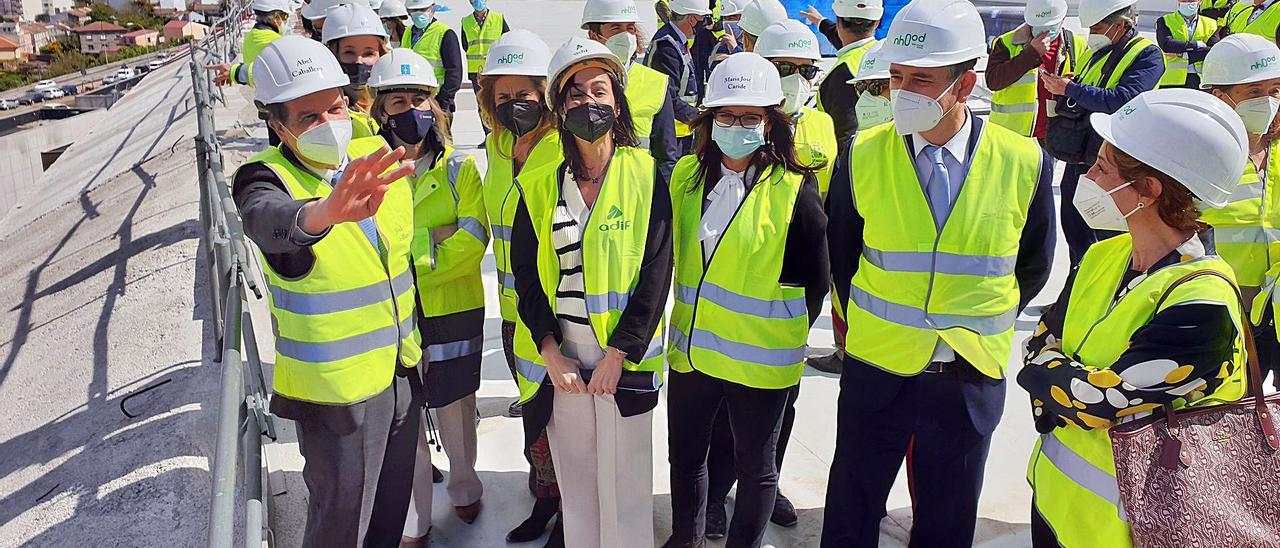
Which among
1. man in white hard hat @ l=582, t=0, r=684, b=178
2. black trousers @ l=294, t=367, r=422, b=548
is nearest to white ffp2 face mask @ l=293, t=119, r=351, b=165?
black trousers @ l=294, t=367, r=422, b=548

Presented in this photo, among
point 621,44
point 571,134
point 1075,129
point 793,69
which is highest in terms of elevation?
point 621,44

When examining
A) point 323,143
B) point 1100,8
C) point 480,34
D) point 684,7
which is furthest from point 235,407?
point 480,34

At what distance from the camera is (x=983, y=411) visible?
257 centimetres

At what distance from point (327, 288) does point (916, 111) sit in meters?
1.70

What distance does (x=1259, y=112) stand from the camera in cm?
325

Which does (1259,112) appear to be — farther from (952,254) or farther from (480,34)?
(480,34)

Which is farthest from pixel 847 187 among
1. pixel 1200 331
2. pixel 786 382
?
pixel 1200 331

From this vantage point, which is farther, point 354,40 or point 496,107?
point 354,40

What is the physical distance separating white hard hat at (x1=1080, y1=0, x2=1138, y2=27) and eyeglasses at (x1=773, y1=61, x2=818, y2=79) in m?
1.97

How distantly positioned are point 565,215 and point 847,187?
2.86 feet

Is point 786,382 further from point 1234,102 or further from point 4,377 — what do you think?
point 4,377

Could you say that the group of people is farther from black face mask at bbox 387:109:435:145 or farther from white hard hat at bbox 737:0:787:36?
white hard hat at bbox 737:0:787:36

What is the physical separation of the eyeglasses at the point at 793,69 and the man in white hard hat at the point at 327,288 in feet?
6.55

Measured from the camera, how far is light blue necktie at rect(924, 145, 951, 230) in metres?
2.49
